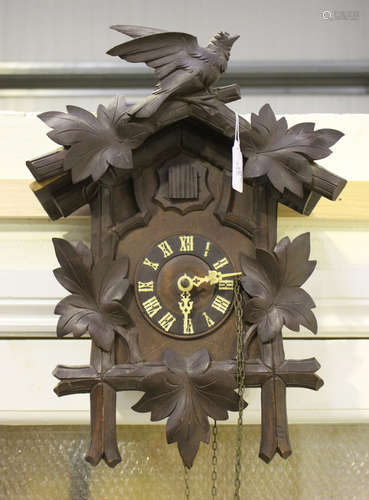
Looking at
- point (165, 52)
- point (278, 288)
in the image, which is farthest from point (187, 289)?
point (165, 52)

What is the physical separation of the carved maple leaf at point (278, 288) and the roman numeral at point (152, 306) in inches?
5.7

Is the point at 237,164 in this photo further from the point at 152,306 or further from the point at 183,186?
the point at 152,306

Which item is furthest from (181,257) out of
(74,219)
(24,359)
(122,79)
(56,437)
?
(122,79)

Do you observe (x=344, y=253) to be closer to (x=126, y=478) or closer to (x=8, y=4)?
(x=126, y=478)

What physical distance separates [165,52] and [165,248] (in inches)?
12.5

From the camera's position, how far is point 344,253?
4.38ft

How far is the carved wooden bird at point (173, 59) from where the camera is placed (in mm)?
1082

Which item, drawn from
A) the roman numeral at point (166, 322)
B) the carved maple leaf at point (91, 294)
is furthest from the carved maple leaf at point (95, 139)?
the roman numeral at point (166, 322)

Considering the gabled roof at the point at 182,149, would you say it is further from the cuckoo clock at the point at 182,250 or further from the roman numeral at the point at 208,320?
→ the roman numeral at the point at 208,320

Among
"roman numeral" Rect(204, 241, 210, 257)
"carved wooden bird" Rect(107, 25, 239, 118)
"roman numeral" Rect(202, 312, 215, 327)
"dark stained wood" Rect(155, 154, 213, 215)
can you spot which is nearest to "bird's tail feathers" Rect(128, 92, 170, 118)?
"carved wooden bird" Rect(107, 25, 239, 118)

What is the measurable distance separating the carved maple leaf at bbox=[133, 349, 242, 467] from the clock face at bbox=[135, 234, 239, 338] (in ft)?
0.23

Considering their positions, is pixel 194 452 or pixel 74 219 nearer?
pixel 194 452

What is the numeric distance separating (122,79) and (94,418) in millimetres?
1218

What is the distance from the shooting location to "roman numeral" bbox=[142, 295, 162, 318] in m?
1.11
